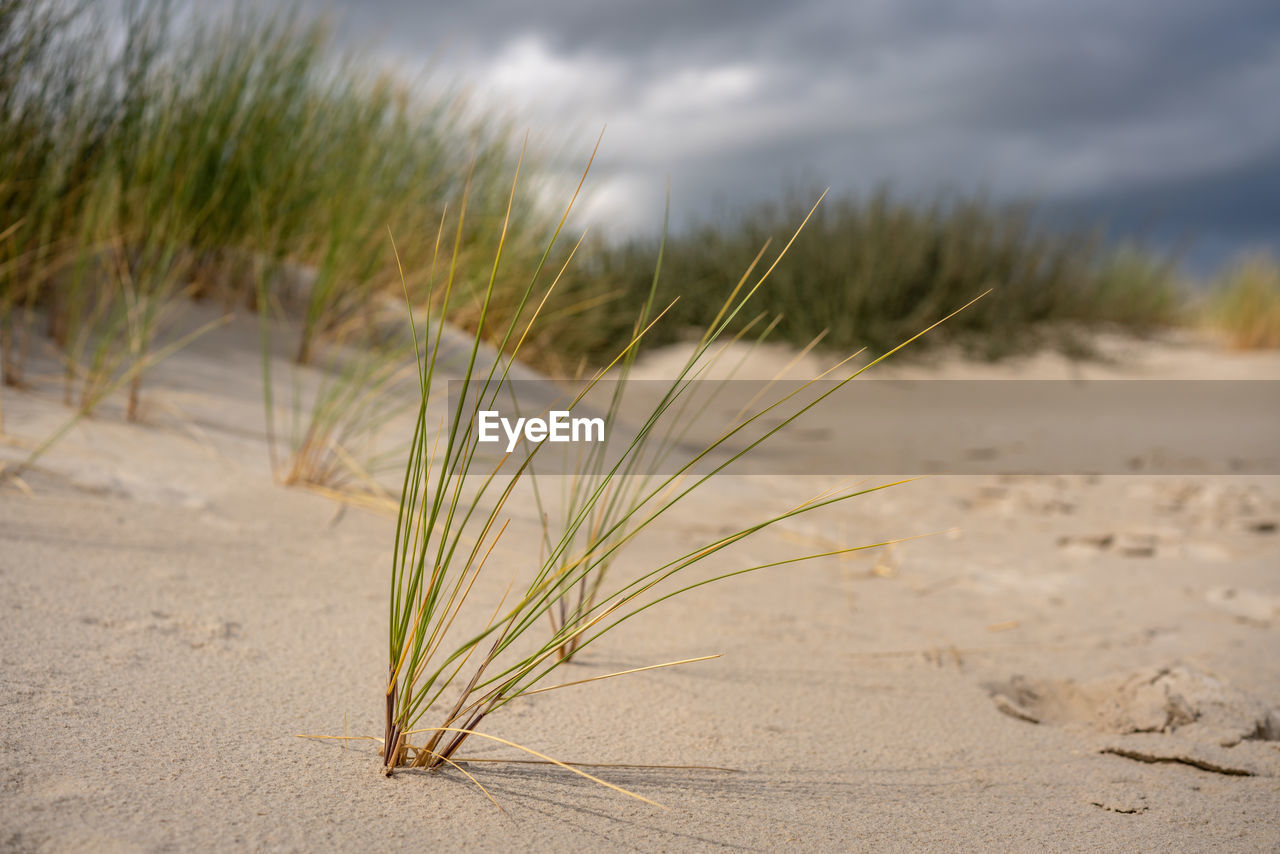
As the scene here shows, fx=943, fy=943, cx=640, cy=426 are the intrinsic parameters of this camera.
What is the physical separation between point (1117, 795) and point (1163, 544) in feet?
6.17

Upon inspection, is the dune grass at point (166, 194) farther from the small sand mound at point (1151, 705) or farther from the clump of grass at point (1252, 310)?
the clump of grass at point (1252, 310)

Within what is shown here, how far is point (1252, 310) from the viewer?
8602mm

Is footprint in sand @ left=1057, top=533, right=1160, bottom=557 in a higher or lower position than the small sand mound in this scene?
lower

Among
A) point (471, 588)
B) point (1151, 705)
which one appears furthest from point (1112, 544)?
point (471, 588)

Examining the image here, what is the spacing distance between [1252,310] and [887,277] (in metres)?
4.13

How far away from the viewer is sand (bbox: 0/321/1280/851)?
94 centimetres

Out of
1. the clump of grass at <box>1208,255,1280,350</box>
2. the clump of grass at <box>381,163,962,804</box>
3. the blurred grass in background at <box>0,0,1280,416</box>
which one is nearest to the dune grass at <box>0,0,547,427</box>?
the blurred grass in background at <box>0,0,1280,416</box>

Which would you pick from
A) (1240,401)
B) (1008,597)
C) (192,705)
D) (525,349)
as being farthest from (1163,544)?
(1240,401)

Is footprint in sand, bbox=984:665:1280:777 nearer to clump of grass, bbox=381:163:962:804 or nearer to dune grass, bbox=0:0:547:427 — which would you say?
clump of grass, bbox=381:163:962:804

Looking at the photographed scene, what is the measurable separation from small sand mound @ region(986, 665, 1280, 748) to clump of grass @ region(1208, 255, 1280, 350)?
8449 millimetres

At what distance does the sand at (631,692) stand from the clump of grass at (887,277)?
14.0 feet

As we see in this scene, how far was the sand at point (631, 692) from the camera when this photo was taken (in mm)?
936

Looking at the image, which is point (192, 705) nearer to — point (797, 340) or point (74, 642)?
point (74, 642)

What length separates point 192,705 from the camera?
1.09m
